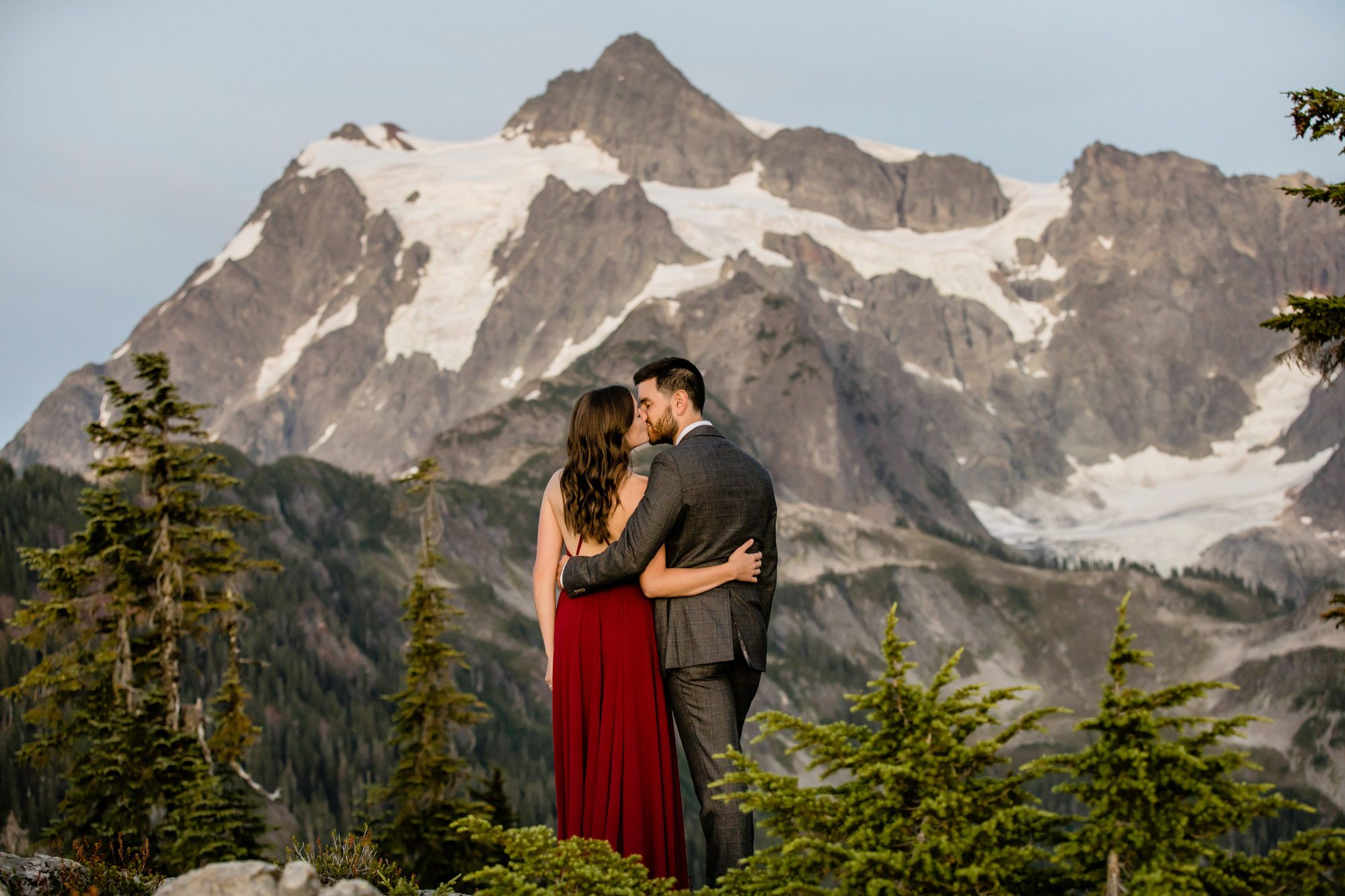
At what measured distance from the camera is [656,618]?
9367mm

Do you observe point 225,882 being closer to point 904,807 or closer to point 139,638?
point 904,807

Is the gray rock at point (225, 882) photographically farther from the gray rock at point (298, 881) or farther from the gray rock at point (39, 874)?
the gray rock at point (39, 874)

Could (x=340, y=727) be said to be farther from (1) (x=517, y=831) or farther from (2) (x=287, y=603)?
(1) (x=517, y=831)

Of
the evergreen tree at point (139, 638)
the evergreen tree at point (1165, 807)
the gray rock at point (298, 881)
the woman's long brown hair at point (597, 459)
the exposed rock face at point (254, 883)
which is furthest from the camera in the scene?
the evergreen tree at point (139, 638)

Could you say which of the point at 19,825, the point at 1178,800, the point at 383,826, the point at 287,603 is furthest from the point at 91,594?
the point at 287,603

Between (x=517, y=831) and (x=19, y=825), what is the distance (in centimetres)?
9716

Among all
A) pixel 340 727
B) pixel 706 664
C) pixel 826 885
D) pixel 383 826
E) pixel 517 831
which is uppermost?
pixel 706 664

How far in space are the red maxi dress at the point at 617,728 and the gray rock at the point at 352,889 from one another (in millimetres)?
2488

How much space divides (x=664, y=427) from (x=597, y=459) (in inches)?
22.7

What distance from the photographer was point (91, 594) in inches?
1159

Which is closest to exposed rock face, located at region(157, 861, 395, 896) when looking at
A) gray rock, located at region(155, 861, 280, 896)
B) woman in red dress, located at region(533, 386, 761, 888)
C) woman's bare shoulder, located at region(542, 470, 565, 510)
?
gray rock, located at region(155, 861, 280, 896)

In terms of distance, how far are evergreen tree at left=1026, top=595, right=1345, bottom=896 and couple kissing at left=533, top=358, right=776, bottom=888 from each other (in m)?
3.27

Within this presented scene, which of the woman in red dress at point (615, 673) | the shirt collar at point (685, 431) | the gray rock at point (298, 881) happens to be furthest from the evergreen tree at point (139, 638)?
the gray rock at point (298, 881)

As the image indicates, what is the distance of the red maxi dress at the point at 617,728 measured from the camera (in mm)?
9234
